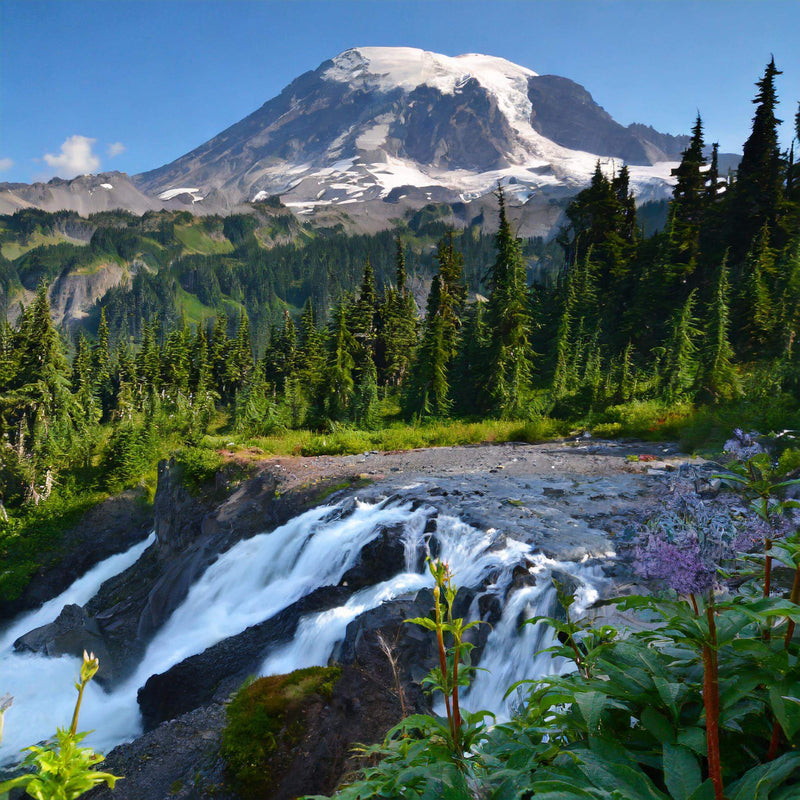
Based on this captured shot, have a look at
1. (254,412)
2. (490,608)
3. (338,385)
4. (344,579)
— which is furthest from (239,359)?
(490,608)

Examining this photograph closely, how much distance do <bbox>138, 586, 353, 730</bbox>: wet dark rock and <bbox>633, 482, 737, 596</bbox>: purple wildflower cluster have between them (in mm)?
9166

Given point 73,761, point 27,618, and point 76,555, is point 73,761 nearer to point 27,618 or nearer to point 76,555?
point 27,618

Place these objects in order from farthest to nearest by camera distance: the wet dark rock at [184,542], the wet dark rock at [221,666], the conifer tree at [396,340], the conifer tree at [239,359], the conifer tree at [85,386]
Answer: the conifer tree at [239,359]
the conifer tree at [85,386]
the conifer tree at [396,340]
the wet dark rock at [184,542]
the wet dark rock at [221,666]

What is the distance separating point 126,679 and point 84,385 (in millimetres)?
51535

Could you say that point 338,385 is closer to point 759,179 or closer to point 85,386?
point 759,179

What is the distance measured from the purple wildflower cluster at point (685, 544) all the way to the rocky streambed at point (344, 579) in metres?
0.20

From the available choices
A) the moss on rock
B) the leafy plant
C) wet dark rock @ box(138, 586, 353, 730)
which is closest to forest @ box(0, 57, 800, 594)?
wet dark rock @ box(138, 586, 353, 730)

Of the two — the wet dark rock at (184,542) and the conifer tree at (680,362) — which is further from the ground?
the conifer tree at (680,362)

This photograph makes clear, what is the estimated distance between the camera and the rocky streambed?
7234 mm

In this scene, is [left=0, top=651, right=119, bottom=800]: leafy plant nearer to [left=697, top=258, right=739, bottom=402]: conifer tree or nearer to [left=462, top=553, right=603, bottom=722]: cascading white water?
[left=462, top=553, right=603, bottom=722]: cascading white water

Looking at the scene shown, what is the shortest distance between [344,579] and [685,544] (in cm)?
963

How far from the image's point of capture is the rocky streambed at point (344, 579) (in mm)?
7234

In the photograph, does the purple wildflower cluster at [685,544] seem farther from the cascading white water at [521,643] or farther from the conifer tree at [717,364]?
the conifer tree at [717,364]

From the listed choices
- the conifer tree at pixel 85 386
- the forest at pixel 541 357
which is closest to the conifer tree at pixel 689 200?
the forest at pixel 541 357
